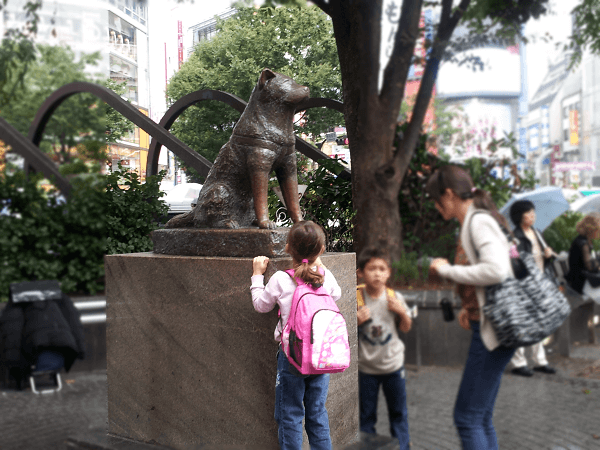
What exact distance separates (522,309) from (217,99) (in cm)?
424

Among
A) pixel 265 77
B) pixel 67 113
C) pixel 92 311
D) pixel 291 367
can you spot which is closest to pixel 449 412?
pixel 291 367

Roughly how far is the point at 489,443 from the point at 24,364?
348 cm

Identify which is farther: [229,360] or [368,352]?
[368,352]

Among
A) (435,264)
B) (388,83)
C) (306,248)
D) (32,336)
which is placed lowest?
(32,336)

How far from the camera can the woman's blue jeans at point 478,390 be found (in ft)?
8.36

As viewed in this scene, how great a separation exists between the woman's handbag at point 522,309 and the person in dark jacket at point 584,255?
1.39 meters

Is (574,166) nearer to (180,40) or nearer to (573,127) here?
(573,127)

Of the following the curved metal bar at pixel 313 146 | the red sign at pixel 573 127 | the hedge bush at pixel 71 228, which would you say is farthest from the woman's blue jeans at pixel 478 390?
the hedge bush at pixel 71 228

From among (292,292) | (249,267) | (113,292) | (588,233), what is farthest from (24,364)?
(588,233)

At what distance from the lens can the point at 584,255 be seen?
3865 mm

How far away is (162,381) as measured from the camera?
2725mm

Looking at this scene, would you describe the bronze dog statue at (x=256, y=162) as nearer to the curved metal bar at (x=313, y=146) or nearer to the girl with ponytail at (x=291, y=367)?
the girl with ponytail at (x=291, y=367)

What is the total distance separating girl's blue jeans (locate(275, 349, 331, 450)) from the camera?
2191 millimetres

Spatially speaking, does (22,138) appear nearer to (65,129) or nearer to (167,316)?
(65,129)
